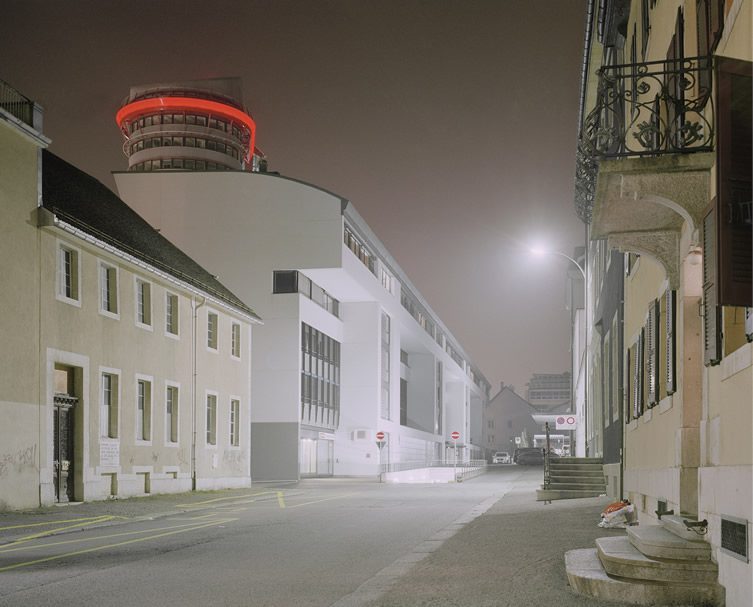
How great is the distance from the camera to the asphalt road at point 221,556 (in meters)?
10.1

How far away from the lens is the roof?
2715cm

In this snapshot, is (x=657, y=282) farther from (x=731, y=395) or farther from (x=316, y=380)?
(x=316, y=380)

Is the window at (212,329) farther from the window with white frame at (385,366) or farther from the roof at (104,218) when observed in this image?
the window with white frame at (385,366)

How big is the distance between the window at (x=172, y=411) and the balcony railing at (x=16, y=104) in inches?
459

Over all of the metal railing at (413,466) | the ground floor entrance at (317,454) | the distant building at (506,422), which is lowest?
the distant building at (506,422)

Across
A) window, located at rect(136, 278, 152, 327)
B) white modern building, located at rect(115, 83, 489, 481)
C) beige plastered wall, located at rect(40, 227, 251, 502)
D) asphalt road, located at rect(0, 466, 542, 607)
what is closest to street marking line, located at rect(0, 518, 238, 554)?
asphalt road, located at rect(0, 466, 542, 607)

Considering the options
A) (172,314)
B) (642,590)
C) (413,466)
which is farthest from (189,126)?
(642,590)

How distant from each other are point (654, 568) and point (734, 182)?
3989 mm

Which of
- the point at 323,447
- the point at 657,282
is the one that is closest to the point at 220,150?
the point at 323,447

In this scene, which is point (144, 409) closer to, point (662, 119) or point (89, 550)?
point (89, 550)

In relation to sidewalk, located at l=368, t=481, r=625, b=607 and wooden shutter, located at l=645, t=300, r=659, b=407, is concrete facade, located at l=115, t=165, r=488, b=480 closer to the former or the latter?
sidewalk, located at l=368, t=481, r=625, b=607

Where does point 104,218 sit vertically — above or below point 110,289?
above

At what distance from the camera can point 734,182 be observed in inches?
239

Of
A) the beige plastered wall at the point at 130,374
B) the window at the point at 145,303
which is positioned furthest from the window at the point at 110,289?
the window at the point at 145,303
